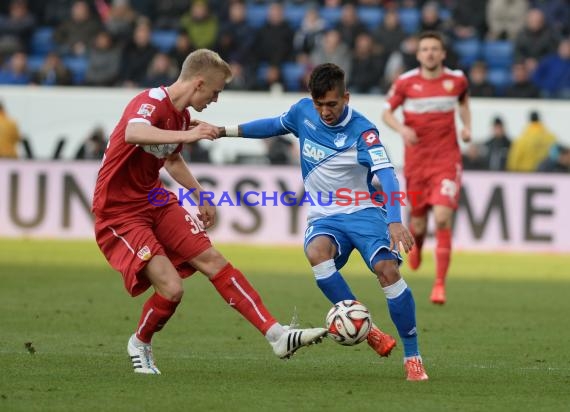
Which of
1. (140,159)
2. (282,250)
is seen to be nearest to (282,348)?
Answer: (140,159)

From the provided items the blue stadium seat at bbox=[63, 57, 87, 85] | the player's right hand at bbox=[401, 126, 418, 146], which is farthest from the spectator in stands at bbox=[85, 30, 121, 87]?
the player's right hand at bbox=[401, 126, 418, 146]

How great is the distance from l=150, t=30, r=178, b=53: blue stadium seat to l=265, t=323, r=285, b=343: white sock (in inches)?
699

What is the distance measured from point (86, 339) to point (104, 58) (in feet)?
49.0

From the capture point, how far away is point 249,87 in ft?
77.5

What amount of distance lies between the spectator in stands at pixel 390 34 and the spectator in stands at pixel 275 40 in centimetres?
167

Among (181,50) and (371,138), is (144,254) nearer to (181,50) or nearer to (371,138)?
(371,138)

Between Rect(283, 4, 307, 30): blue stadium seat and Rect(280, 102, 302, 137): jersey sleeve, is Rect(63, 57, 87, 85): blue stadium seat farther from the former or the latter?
Rect(280, 102, 302, 137): jersey sleeve

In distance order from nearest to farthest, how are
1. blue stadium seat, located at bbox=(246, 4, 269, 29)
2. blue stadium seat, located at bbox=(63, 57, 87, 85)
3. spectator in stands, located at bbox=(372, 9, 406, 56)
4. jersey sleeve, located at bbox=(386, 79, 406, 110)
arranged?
jersey sleeve, located at bbox=(386, 79, 406, 110), spectator in stands, located at bbox=(372, 9, 406, 56), blue stadium seat, located at bbox=(63, 57, 87, 85), blue stadium seat, located at bbox=(246, 4, 269, 29)

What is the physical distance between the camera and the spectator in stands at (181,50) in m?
24.2

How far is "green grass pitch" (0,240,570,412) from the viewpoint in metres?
7.43

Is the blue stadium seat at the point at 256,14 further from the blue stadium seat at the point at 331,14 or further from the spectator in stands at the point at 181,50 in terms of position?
the spectator in stands at the point at 181,50

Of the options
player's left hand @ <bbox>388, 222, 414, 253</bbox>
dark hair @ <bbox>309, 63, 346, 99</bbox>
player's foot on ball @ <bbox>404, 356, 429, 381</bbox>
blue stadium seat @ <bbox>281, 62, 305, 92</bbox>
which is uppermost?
dark hair @ <bbox>309, 63, 346, 99</bbox>

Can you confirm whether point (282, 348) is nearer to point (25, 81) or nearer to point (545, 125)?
point (545, 125)

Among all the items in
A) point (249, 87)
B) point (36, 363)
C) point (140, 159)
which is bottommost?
point (249, 87)
